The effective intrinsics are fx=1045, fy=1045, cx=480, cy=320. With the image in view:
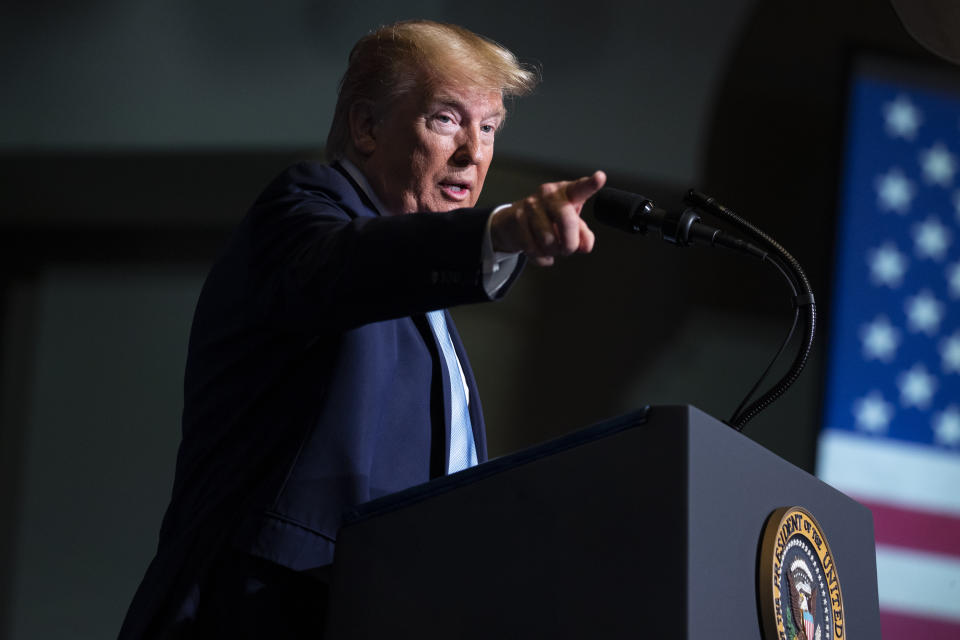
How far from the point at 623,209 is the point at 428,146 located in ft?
1.24

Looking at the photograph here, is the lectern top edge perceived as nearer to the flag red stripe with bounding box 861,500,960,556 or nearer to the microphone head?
the microphone head

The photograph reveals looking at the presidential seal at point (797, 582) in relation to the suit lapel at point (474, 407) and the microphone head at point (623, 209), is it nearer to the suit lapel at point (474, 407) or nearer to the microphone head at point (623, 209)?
the microphone head at point (623, 209)

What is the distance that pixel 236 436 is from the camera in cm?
Answer: 113

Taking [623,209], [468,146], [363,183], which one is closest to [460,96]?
[468,146]

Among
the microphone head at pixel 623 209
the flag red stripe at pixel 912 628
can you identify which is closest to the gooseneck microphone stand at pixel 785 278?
the microphone head at pixel 623 209

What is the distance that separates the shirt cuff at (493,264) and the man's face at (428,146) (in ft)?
1.71

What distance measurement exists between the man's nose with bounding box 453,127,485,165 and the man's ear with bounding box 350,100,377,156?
0.12 m

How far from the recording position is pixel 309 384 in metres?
1.12

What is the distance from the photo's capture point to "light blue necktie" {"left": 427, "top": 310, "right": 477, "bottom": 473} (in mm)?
1222

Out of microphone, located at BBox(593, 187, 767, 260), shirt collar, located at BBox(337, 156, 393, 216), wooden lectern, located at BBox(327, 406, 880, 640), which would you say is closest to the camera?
wooden lectern, located at BBox(327, 406, 880, 640)

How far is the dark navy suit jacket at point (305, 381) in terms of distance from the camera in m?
0.93

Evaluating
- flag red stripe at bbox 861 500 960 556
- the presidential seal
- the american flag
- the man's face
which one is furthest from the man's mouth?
flag red stripe at bbox 861 500 960 556

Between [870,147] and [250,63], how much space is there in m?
2.24

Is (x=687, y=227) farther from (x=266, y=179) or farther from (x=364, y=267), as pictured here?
(x=266, y=179)
